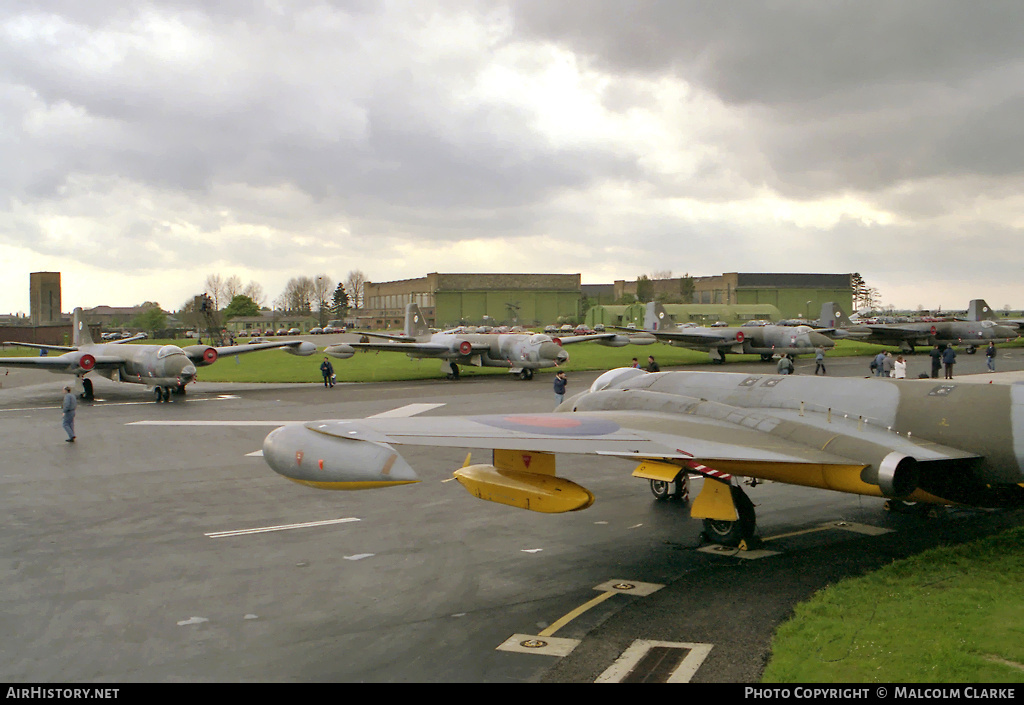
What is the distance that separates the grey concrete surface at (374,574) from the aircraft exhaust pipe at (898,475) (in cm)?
131

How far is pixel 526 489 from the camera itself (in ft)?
31.0

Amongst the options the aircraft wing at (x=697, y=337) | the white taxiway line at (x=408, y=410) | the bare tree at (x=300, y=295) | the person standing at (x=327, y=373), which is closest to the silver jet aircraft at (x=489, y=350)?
the person standing at (x=327, y=373)

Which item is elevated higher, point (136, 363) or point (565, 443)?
point (565, 443)

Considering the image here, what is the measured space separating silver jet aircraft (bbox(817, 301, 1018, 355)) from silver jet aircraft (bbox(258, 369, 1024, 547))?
156 feet

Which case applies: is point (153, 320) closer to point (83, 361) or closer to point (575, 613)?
point (83, 361)

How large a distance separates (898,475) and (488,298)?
12050 centimetres

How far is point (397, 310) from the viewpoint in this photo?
454ft

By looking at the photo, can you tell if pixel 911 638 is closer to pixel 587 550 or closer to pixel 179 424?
pixel 587 550

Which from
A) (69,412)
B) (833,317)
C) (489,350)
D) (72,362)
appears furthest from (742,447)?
(833,317)

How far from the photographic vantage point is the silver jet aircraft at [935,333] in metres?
50.5

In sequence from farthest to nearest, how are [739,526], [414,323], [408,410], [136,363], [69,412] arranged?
1. [414,323]
2. [136,363]
3. [408,410]
4. [69,412]
5. [739,526]

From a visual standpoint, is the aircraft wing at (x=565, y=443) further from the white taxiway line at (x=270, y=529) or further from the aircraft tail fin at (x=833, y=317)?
the aircraft tail fin at (x=833, y=317)

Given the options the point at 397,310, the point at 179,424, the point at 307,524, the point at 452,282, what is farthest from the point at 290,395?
the point at 397,310
